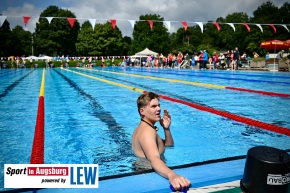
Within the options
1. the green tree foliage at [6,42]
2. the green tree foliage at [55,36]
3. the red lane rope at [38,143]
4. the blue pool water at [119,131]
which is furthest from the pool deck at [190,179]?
the green tree foliage at [6,42]

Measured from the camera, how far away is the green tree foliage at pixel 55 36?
59844 mm

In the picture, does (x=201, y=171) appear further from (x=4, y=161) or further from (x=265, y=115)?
(x=265, y=115)

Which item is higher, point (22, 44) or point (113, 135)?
point (22, 44)

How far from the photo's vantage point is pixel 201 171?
248 cm

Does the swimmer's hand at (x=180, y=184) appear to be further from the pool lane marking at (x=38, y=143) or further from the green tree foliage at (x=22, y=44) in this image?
the green tree foliage at (x=22, y=44)

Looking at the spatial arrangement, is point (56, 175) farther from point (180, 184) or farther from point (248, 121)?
point (248, 121)

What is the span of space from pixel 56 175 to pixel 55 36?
6335 cm

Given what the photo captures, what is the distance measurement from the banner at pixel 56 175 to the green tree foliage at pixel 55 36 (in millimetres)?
61242

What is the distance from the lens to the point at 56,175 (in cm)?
209

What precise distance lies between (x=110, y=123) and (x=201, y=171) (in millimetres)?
3132

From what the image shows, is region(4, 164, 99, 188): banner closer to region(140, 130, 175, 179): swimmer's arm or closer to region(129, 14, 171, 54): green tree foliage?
region(140, 130, 175, 179): swimmer's arm

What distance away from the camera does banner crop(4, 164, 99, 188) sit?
2.07 m

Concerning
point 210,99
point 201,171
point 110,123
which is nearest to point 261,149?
Result: point 201,171

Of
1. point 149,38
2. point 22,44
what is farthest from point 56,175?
point 22,44
